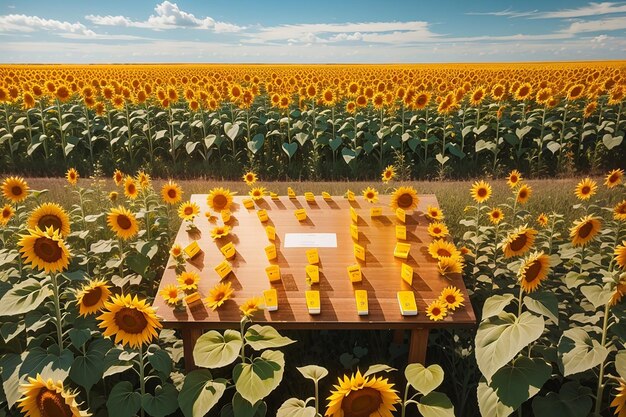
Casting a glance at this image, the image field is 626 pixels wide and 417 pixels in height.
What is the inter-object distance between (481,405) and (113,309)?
1.95 meters

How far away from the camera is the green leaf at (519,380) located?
2197 millimetres

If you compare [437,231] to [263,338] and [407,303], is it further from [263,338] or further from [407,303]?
[263,338]

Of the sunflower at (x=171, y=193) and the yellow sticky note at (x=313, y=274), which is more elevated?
the sunflower at (x=171, y=193)

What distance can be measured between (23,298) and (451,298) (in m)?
2.59

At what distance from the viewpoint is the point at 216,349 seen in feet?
7.88

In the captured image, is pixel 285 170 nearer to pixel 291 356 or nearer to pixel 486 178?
pixel 486 178

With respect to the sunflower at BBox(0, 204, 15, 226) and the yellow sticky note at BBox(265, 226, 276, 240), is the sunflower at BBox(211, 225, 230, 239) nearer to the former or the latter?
the yellow sticky note at BBox(265, 226, 276, 240)

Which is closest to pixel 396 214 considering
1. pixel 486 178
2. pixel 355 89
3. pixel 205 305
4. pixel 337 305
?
pixel 337 305

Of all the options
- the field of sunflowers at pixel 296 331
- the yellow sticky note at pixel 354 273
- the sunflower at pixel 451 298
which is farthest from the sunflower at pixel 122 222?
the sunflower at pixel 451 298

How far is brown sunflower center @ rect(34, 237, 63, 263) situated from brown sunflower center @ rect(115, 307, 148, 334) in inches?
19.3

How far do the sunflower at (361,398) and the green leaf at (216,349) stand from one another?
60 cm

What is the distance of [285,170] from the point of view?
31.9 ft

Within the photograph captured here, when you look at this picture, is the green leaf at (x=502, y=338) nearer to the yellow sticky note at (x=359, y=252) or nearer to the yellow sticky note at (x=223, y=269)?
the yellow sticky note at (x=359, y=252)

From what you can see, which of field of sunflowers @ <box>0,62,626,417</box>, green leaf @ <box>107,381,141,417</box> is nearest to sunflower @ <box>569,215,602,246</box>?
field of sunflowers @ <box>0,62,626,417</box>
